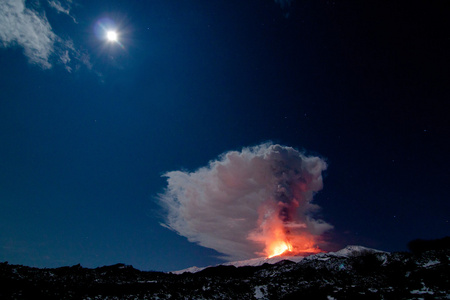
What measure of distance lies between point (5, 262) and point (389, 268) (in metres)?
71.3

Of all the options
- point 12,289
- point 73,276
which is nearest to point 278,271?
point 73,276

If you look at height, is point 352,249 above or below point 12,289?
above

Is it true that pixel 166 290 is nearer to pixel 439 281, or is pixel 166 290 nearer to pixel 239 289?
pixel 239 289

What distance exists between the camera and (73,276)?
37312mm

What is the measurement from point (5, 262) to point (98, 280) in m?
16.0

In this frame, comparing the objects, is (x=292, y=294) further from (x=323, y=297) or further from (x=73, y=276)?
(x=73, y=276)

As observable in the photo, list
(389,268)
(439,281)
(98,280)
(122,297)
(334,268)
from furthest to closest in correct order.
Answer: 1. (334,268)
2. (389,268)
3. (98,280)
4. (122,297)
5. (439,281)

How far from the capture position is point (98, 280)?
3712 centimetres

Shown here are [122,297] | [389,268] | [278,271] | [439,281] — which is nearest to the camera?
[439,281]

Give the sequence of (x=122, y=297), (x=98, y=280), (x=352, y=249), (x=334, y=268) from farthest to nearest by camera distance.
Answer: (x=352, y=249) → (x=334, y=268) → (x=98, y=280) → (x=122, y=297)

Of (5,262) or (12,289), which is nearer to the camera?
(12,289)

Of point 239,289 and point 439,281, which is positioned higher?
point 439,281

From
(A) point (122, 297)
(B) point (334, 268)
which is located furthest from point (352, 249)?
(A) point (122, 297)

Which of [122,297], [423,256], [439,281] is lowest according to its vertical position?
[122,297]
